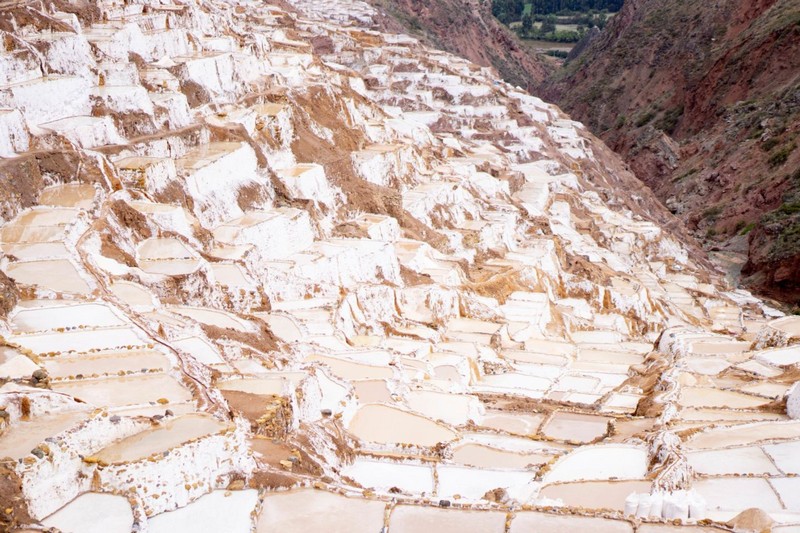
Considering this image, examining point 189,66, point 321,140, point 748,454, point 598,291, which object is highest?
point 189,66

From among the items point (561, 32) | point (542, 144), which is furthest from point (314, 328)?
point (561, 32)

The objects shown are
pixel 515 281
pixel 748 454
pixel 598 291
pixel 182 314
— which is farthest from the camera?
pixel 598 291

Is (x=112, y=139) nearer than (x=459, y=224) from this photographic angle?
Yes

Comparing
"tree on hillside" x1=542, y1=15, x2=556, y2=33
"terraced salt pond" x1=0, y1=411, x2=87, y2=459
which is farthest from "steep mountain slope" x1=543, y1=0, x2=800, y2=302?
"terraced salt pond" x1=0, y1=411, x2=87, y2=459

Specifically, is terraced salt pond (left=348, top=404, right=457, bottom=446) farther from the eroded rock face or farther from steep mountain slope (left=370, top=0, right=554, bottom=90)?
steep mountain slope (left=370, top=0, right=554, bottom=90)

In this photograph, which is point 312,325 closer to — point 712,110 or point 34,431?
point 34,431

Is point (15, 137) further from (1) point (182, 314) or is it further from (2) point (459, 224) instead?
(2) point (459, 224)

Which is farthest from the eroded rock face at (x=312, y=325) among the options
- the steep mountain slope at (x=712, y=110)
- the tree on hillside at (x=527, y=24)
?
the tree on hillside at (x=527, y=24)

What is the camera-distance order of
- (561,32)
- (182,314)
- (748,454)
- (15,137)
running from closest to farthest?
1. (748,454)
2. (182,314)
3. (15,137)
4. (561,32)
